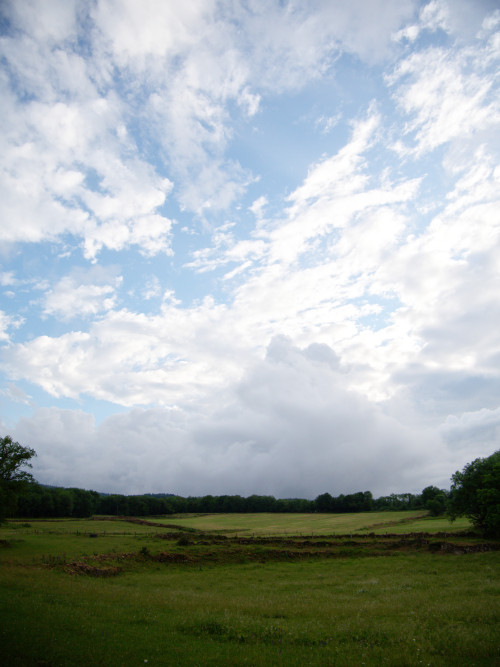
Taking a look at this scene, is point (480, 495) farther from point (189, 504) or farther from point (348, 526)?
point (189, 504)

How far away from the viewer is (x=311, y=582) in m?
30.8

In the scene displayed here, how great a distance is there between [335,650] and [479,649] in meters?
4.41

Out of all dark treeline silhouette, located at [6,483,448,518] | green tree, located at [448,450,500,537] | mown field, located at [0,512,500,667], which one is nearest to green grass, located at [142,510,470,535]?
green tree, located at [448,450,500,537]

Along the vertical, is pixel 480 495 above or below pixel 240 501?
above

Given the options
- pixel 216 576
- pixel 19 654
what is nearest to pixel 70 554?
pixel 216 576

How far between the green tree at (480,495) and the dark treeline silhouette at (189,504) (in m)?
61.9

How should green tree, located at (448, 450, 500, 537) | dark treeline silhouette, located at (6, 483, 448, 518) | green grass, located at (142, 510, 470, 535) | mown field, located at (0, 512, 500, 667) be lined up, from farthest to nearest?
dark treeline silhouette, located at (6, 483, 448, 518) < green grass, located at (142, 510, 470, 535) < green tree, located at (448, 450, 500, 537) < mown field, located at (0, 512, 500, 667)

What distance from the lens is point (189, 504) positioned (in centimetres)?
18562

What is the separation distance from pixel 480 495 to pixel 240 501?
15015 centimetres

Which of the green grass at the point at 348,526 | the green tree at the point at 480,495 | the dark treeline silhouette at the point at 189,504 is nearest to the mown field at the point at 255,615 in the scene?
the green tree at the point at 480,495

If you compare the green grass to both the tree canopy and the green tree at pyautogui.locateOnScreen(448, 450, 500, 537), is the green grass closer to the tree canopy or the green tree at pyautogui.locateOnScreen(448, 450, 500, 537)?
the green tree at pyautogui.locateOnScreen(448, 450, 500, 537)

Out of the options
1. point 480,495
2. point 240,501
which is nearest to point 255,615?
point 480,495

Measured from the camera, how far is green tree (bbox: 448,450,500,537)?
50.7 metres

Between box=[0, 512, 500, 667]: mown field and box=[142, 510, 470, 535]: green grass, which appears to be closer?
box=[0, 512, 500, 667]: mown field
